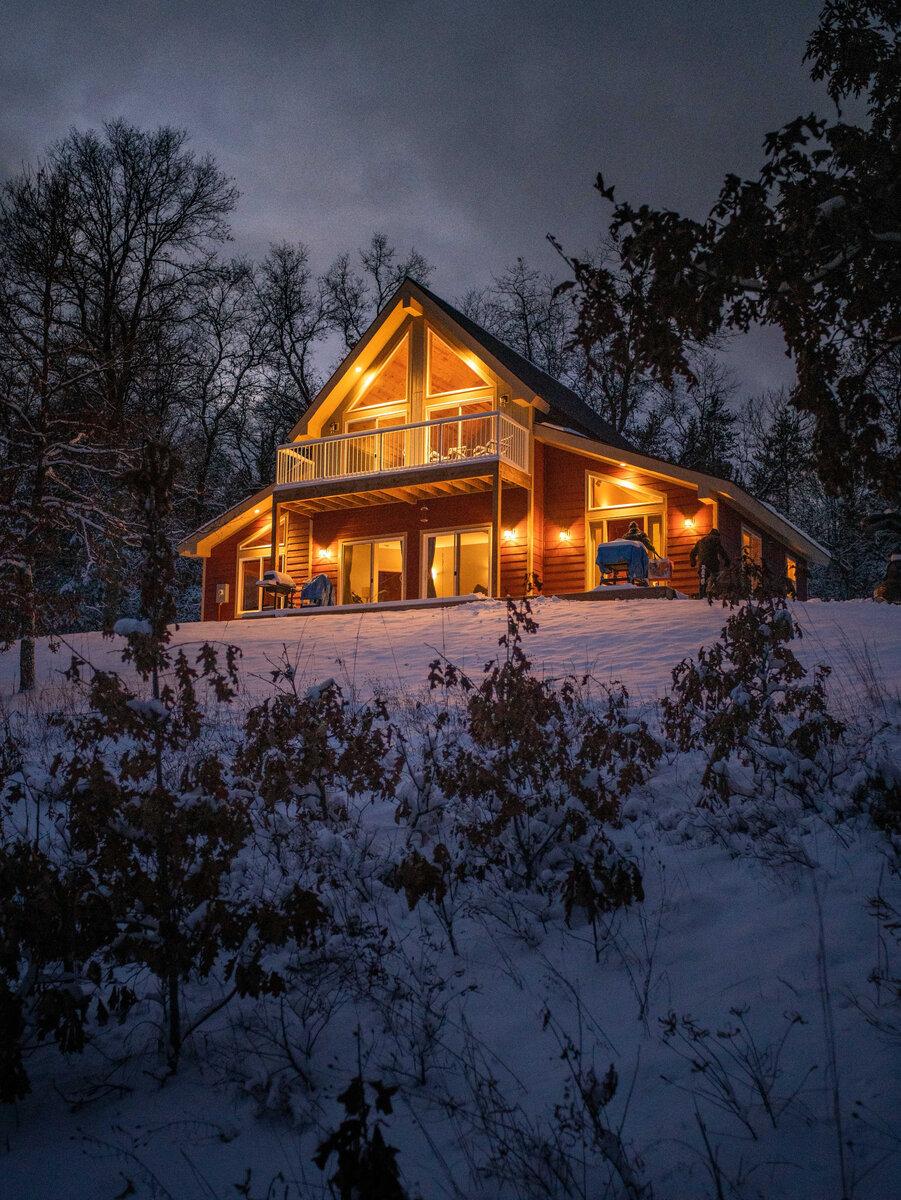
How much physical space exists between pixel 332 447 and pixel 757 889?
1640 cm

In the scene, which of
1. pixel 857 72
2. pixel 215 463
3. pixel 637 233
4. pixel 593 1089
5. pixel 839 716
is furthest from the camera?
pixel 215 463

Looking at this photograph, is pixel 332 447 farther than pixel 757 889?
Yes

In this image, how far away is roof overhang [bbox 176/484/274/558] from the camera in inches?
785

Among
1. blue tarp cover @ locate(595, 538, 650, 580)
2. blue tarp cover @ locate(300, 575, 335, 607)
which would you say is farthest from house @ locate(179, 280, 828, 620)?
blue tarp cover @ locate(595, 538, 650, 580)

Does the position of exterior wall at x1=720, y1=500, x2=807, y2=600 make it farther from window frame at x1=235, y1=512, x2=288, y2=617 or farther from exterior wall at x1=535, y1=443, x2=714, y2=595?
window frame at x1=235, y1=512, x2=288, y2=617

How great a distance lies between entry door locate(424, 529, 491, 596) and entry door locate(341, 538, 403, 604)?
979 mm

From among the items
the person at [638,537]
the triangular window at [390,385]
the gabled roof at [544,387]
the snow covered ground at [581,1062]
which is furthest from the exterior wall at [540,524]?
the snow covered ground at [581,1062]

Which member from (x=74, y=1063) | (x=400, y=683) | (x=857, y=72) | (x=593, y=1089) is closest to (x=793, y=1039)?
(x=593, y=1089)

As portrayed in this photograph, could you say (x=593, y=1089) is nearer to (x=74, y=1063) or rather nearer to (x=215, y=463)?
(x=74, y=1063)

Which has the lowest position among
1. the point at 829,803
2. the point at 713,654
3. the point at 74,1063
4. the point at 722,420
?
the point at 74,1063

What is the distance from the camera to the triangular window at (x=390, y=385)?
1927cm

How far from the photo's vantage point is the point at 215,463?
2730 cm

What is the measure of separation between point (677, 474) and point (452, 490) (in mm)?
5144

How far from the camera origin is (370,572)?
19047mm
